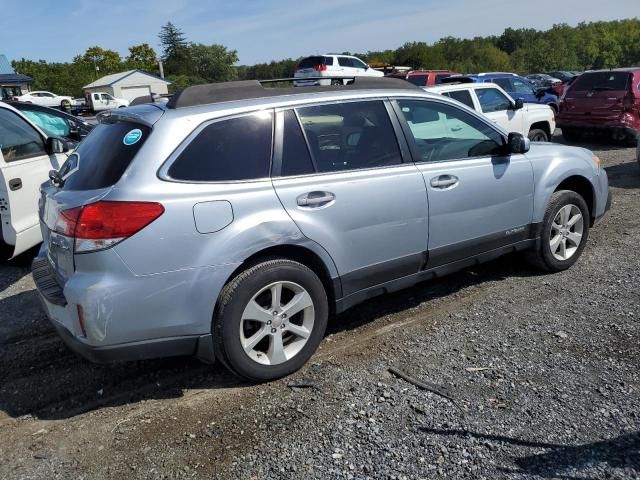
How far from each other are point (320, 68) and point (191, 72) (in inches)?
2592

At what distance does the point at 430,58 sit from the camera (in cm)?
6144

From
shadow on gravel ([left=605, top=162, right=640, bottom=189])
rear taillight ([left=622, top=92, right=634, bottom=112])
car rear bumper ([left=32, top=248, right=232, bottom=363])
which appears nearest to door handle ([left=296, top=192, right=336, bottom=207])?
car rear bumper ([left=32, top=248, right=232, bottom=363])

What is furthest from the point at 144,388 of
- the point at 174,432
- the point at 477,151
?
the point at 477,151

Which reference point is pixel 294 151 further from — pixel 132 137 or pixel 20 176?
pixel 20 176

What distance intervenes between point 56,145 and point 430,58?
60452 millimetres

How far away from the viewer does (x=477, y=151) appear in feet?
14.4

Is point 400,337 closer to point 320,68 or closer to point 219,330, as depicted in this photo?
point 219,330

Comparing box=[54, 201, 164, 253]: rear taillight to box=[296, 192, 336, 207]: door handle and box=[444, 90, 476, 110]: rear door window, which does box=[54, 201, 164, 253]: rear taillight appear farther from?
box=[444, 90, 476, 110]: rear door window

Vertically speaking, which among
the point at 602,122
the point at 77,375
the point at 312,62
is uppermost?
the point at 312,62

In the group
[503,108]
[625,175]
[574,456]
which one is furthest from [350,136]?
[625,175]

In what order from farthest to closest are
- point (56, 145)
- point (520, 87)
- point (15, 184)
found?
1. point (520, 87)
2. point (56, 145)
3. point (15, 184)

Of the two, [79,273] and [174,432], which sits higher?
[79,273]

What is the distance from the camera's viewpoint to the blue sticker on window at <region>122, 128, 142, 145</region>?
315 centimetres

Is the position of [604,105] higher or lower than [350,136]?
lower
